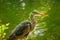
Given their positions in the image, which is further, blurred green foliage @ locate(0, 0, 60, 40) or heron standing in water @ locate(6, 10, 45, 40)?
blurred green foliage @ locate(0, 0, 60, 40)

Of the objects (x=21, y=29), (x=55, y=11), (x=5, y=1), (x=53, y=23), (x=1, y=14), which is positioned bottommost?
(x=21, y=29)

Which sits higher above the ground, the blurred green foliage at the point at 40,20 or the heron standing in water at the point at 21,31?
the blurred green foliage at the point at 40,20

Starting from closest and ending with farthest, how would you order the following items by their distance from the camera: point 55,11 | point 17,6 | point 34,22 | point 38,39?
1. point 34,22
2. point 38,39
3. point 55,11
4. point 17,6

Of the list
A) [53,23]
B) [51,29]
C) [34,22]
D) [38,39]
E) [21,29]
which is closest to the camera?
[21,29]

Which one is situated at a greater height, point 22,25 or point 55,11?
point 55,11

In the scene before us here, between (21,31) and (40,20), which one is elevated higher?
(40,20)

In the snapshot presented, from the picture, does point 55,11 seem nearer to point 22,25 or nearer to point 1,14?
point 1,14

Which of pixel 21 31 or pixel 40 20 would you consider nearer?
pixel 21 31

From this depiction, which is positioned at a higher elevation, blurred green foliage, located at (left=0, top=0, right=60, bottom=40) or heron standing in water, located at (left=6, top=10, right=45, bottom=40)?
blurred green foliage, located at (left=0, top=0, right=60, bottom=40)

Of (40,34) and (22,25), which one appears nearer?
(22,25)

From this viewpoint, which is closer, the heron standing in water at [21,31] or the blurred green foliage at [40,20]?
the heron standing in water at [21,31]

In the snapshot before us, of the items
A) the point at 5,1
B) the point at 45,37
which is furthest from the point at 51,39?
the point at 5,1

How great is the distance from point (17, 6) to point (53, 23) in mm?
4150

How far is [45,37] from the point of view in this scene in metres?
7.87
